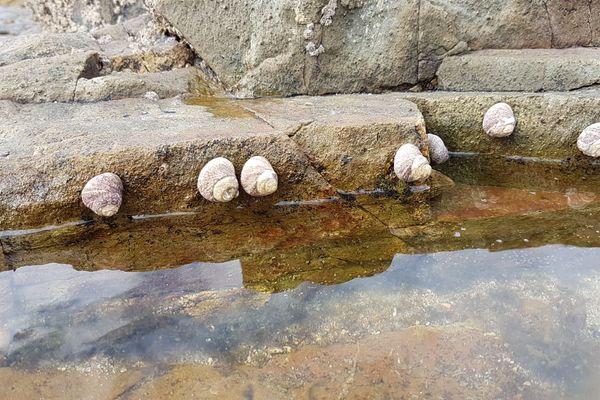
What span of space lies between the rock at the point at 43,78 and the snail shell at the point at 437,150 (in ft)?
11.5

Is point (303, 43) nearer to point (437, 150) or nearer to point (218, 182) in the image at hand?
point (437, 150)

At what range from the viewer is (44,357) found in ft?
9.07

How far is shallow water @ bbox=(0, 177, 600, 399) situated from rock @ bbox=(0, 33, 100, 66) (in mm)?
2494

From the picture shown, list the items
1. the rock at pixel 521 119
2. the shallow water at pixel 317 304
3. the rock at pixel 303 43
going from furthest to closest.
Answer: the rock at pixel 303 43, the rock at pixel 521 119, the shallow water at pixel 317 304

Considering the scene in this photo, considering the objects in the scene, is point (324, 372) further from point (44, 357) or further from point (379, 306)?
point (44, 357)

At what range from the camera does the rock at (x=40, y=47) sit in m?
5.36

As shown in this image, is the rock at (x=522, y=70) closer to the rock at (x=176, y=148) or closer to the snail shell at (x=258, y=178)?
the rock at (x=176, y=148)

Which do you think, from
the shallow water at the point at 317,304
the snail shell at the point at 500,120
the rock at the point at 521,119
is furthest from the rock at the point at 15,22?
the snail shell at the point at 500,120

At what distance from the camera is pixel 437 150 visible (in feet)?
15.4

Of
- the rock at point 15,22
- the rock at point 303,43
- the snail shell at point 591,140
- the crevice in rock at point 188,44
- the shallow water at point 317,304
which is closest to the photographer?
the shallow water at point 317,304

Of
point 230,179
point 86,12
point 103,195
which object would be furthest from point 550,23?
point 86,12

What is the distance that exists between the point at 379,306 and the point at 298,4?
320 cm

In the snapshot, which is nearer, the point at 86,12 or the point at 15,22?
the point at 86,12

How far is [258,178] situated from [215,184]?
338mm
